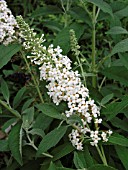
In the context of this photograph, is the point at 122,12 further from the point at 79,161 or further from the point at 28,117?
the point at 79,161

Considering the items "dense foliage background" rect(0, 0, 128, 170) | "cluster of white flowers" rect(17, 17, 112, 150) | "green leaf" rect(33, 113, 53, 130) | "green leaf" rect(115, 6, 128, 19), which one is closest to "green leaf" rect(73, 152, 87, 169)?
"dense foliage background" rect(0, 0, 128, 170)

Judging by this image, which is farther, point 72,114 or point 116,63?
point 116,63

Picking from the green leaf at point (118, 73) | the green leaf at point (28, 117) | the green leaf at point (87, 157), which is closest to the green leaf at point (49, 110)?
the green leaf at point (28, 117)

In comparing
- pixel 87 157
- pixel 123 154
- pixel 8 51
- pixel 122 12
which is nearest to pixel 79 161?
pixel 87 157

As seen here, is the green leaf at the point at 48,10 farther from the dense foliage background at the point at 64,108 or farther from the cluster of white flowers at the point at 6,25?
the cluster of white flowers at the point at 6,25

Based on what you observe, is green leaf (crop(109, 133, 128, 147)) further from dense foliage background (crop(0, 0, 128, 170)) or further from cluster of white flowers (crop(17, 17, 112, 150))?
cluster of white flowers (crop(17, 17, 112, 150))

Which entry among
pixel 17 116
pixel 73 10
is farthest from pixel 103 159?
pixel 73 10

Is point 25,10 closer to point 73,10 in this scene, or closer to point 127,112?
point 73,10
